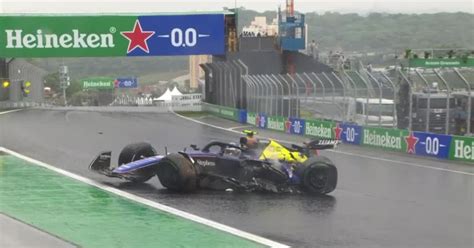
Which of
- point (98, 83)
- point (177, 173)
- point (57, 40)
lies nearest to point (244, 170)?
point (177, 173)

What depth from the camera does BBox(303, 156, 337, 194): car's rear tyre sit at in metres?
12.5

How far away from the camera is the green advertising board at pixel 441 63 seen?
39438 mm

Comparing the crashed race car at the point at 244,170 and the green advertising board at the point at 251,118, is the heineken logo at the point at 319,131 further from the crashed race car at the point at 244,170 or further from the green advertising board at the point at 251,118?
the crashed race car at the point at 244,170

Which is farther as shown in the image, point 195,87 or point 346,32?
point 195,87

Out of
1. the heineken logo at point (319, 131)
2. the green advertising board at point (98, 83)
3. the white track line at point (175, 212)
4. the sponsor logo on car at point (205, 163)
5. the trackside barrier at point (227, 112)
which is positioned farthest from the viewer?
the green advertising board at point (98, 83)

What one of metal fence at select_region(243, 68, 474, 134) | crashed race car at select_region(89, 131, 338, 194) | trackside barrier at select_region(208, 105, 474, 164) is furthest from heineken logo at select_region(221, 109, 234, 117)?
crashed race car at select_region(89, 131, 338, 194)

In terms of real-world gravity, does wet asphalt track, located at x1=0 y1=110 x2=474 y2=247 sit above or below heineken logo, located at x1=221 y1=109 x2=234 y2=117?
above

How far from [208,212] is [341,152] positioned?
1277cm

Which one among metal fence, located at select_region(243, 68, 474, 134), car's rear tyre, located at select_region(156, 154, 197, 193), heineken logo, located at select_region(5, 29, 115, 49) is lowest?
car's rear tyre, located at select_region(156, 154, 197, 193)

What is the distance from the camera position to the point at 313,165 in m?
12.5

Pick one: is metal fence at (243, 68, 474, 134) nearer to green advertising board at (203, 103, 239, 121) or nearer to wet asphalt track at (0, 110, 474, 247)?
wet asphalt track at (0, 110, 474, 247)

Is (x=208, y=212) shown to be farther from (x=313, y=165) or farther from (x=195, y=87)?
(x=195, y=87)

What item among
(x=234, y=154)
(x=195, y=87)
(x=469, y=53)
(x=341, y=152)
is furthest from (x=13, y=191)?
(x=195, y=87)

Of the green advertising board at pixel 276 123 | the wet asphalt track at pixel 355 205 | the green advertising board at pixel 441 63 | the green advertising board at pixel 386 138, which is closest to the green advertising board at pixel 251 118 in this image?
the green advertising board at pixel 276 123
